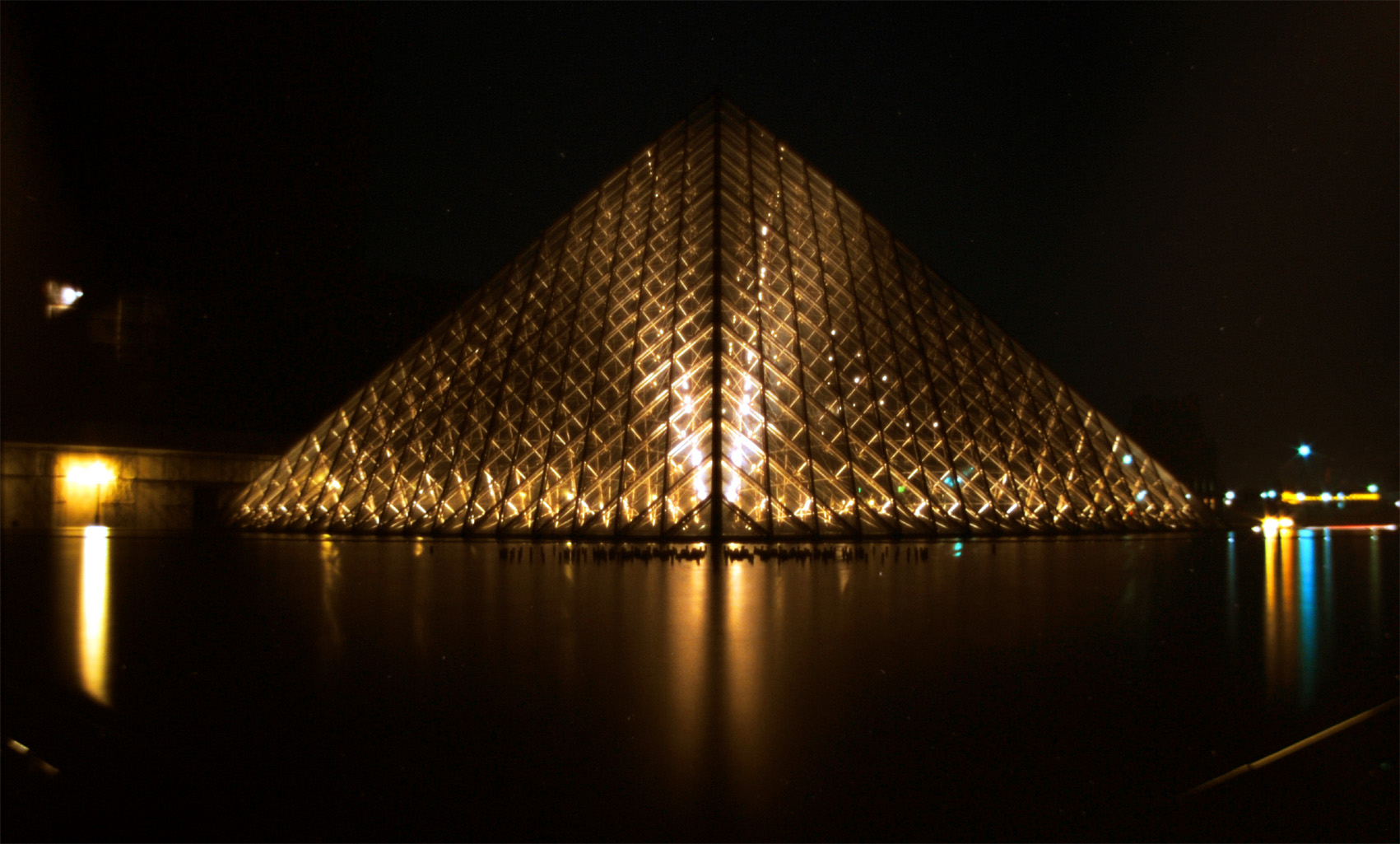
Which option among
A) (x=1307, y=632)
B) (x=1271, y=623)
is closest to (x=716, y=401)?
(x=1271, y=623)

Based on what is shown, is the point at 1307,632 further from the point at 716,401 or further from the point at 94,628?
the point at 716,401

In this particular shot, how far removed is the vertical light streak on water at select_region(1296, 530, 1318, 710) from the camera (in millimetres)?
4930

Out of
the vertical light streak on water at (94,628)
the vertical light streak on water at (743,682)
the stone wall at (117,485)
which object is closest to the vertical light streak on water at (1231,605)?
the vertical light streak on water at (743,682)

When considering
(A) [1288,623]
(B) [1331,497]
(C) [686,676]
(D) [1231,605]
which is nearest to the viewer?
(C) [686,676]

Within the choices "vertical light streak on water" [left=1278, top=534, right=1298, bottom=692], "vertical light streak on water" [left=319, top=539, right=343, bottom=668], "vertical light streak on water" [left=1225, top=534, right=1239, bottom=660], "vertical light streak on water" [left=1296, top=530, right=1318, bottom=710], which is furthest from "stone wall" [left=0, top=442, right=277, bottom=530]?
"vertical light streak on water" [left=1296, top=530, right=1318, bottom=710]

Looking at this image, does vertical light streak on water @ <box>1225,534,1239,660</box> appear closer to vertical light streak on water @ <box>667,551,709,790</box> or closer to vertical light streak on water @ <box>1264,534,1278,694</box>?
vertical light streak on water @ <box>1264,534,1278,694</box>

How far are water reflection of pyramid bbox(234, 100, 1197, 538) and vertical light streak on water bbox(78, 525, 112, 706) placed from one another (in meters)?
6.85

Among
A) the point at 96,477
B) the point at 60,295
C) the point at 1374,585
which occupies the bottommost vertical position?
the point at 1374,585

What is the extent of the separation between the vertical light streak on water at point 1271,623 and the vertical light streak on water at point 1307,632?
13cm

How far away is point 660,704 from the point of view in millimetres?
4516

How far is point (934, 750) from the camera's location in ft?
12.3

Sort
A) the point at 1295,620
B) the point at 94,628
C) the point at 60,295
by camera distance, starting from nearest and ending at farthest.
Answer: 1. the point at 94,628
2. the point at 1295,620
3. the point at 60,295

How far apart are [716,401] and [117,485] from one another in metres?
25.4

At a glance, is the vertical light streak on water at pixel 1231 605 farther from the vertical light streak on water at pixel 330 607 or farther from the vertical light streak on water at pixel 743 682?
the vertical light streak on water at pixel 330 607
